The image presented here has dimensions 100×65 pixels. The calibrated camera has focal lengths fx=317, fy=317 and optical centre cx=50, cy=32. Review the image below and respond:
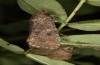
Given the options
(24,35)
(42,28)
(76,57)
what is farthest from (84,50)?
(42,28)

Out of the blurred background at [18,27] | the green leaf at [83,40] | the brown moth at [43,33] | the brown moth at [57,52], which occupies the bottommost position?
the blurred background at [18,27]

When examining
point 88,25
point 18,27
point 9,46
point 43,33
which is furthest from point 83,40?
point 18,27

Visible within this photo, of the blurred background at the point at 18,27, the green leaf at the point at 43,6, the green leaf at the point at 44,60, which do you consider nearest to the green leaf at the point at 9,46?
the green leaf at the point at 44,60

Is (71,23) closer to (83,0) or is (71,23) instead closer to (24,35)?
(83,0)

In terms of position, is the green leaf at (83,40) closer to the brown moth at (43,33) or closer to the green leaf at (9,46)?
the brown moth at (43,33)

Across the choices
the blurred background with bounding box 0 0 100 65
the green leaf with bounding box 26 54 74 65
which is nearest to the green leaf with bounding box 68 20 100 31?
the green leaf with bounding box 26 54 74 65

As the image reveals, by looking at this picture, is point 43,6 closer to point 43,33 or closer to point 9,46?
point 43,33
